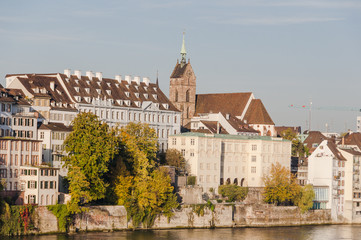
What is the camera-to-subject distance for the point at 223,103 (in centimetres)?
19212

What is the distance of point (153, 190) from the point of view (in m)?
124

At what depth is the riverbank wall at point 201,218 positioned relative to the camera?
117m

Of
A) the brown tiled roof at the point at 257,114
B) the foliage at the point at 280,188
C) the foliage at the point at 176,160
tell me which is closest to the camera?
the foliage at the point at 280,188

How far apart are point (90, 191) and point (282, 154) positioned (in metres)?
48.2

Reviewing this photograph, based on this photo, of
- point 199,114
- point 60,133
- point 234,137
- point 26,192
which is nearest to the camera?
Answer: point 26,192

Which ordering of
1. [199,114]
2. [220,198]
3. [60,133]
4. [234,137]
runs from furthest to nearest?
[199,114] → [234,137] → [220,198] → [60,133]

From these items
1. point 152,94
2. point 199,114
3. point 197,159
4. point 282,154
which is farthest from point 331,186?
point 199,114

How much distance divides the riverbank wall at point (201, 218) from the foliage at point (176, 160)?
11.7 m

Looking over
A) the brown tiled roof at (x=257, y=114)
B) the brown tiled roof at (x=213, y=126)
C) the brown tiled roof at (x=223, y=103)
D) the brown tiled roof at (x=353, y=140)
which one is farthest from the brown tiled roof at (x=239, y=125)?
the brown tiled roof at (x=353, y=140)

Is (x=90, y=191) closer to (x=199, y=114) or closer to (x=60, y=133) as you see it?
(x=60, y=133)

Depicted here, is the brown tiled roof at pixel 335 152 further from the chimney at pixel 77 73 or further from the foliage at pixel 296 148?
the chimney at pixel 77 73

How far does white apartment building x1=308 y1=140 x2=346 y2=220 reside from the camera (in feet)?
495

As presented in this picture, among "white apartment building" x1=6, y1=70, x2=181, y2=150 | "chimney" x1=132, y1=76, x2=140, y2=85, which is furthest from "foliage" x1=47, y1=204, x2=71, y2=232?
"chimney" x1=132, y1=76, x2=140, y2=85

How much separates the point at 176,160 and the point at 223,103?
4927 cm
